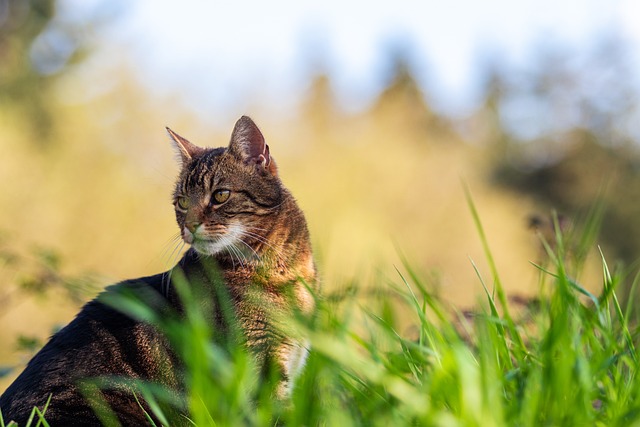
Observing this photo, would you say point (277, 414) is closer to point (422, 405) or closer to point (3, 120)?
point (422, 405)

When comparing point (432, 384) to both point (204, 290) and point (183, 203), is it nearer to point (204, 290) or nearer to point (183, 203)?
point (204, 290)

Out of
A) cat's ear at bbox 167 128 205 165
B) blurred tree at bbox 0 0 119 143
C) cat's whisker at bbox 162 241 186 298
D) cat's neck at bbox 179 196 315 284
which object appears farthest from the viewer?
blurred tree at bbox 0 0 119 143

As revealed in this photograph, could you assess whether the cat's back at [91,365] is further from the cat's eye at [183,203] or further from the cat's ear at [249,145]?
the cat's ear at [249,145]

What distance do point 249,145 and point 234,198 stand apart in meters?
0.24

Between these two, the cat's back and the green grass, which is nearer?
the green grass

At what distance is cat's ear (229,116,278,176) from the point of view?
310 centimetres

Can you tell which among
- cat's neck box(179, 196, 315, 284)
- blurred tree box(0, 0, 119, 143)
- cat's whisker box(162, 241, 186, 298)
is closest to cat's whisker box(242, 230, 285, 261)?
cat's neck box(179, 196, 315, 284)

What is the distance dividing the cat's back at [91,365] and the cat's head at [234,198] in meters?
0.32

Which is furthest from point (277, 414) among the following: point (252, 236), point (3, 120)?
point (3, 120)

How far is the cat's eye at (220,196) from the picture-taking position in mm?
3096

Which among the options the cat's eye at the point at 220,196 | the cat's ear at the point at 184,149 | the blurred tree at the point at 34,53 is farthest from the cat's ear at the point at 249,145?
the blurred tree at the point at 34,53

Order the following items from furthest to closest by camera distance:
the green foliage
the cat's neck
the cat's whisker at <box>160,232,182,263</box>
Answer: the cat's whisker at <box>160,232,182,263</box> → the cat's neck → the green foliage

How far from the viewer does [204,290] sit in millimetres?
2773

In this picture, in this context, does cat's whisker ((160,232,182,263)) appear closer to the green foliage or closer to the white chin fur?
the white chin fur
